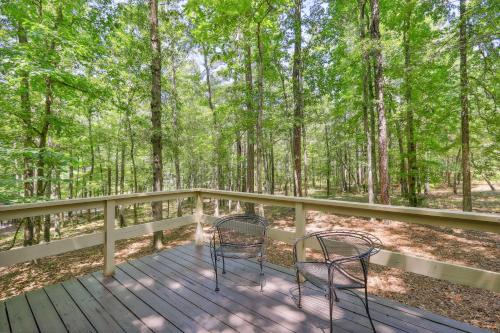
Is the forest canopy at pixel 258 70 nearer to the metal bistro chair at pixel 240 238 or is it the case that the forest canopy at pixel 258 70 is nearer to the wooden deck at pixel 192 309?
the wooden deck at pixel 192 309

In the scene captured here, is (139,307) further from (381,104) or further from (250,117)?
(250,117)

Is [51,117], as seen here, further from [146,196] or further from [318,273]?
[318,273]

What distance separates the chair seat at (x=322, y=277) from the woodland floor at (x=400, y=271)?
2500mm

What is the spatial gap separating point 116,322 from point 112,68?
20.8 feet

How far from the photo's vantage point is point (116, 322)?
81.4 inches

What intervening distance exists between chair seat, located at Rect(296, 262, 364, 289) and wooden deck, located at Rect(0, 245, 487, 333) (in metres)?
0.41

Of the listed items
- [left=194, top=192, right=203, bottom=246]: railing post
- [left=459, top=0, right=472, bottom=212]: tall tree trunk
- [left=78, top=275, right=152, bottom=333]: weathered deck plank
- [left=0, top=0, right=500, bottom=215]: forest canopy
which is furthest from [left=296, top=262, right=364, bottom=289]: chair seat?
[left=459, top=0, right=472, bottom=212]: tall tree trunk

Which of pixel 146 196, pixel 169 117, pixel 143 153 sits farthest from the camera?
pixel 143 153

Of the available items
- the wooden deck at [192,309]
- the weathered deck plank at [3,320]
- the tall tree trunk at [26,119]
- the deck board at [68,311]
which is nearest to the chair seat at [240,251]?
the wooden deck at [192,309]

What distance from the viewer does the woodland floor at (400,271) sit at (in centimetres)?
353

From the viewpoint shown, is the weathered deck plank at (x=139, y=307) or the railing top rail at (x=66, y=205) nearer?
the weathered deck plank at (x=139, y=307)

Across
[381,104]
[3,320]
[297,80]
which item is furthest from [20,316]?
[297,80]

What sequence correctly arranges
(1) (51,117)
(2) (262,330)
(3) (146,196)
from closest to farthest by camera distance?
(2) (262,330), (3) (146,196), (1) (51,117)

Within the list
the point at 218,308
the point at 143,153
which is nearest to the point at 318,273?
the point at 218,308
